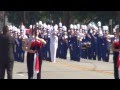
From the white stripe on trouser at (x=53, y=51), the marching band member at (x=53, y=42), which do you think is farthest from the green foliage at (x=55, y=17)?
the white stripe on trouser at (x=53, y=51)

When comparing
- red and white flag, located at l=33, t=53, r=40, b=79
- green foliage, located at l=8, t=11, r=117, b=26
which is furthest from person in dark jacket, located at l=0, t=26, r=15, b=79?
green foliage, located at l=8, t=11, r=117, b=26

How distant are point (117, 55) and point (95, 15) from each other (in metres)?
36.7

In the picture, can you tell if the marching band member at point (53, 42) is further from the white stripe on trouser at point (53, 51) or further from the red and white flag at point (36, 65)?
the red and white flag at point (36, 65)

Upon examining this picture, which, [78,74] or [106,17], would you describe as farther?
[106,17]

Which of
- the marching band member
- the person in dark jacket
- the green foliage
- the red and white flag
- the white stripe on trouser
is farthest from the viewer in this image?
the green foliage

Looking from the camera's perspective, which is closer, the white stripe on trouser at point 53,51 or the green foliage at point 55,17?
the white stripe on trouser at point 53,51

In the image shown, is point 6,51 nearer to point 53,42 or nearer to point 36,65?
point 36,65

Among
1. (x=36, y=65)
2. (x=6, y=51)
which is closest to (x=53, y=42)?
(x=36, y=65)

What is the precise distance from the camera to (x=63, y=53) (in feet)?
98.2

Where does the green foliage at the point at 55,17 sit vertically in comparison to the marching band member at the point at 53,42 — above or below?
above

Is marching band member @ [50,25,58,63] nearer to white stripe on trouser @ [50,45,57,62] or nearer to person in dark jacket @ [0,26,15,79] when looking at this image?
white stripe on trouser @ [50,45,57,62]
